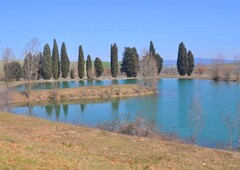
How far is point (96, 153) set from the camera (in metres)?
10.1

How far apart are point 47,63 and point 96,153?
56.7 meters

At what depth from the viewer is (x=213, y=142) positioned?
18438 millimetres

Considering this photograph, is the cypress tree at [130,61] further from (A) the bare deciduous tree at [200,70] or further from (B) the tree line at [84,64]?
(A) the bare deciduous tree at [200,70]

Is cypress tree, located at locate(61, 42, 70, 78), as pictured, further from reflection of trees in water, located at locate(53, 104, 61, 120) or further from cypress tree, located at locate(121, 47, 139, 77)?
reflection of trees in water, located at locate(53, 104, 61, 120)

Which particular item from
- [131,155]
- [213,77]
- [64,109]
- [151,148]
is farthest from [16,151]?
[213,77]

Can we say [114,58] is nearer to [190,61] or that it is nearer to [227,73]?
[190,61]

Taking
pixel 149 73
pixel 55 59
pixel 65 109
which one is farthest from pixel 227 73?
pixel 65 109

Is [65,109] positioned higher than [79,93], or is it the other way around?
[79,93]

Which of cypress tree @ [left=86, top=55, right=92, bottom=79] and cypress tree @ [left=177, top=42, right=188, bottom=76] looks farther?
cypress tree @ [left=177, top=42, right=188, bottom=76]

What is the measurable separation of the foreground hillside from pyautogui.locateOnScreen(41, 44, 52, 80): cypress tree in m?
52.6

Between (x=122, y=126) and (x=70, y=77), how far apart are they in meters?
53.9

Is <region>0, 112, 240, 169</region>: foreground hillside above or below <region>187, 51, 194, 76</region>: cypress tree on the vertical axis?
below

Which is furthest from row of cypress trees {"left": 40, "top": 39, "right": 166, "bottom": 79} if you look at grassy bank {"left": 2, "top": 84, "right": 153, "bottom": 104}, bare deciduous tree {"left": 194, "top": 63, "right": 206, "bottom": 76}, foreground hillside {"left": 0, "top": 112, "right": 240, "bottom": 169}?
foreground hillside {"left": 0, "top": 112, "right": 240, "bottom": 169}

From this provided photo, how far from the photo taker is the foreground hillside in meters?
7.94
